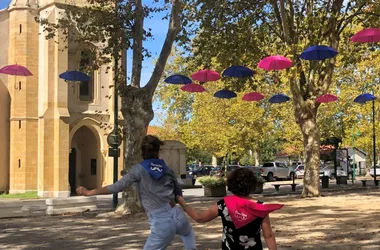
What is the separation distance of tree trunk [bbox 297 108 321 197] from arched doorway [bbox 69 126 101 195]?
1548 centimetres

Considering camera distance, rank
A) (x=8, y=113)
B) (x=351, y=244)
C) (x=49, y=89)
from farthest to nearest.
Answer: (x=8, y=113)
(x=49, y=89)
(x=351, y=244)

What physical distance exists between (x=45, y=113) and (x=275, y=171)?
933 inches

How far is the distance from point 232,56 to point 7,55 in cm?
1707

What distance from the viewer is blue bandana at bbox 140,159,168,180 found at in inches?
200

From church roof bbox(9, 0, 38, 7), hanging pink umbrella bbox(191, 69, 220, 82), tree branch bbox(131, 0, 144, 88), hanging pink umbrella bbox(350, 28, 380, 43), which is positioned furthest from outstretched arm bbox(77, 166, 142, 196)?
church roof bbox(9, 0, 38, 7)

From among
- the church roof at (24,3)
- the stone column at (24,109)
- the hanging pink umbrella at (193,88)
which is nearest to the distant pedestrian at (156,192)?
the hanging pink umbrella at (193,88)

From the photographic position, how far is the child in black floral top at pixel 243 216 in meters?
3.93

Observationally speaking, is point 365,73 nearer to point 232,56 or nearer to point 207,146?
point 207,146

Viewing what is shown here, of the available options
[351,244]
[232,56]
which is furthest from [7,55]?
[351,244]

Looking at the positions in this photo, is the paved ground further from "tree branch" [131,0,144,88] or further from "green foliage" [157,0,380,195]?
"green foliage" [157,0,380,195]

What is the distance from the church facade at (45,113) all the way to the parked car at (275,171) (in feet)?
58.4

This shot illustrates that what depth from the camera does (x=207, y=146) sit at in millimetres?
46062

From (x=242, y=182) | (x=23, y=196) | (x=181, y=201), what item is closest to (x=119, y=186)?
(x=181, y=201)

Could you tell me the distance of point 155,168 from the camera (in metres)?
5.11
